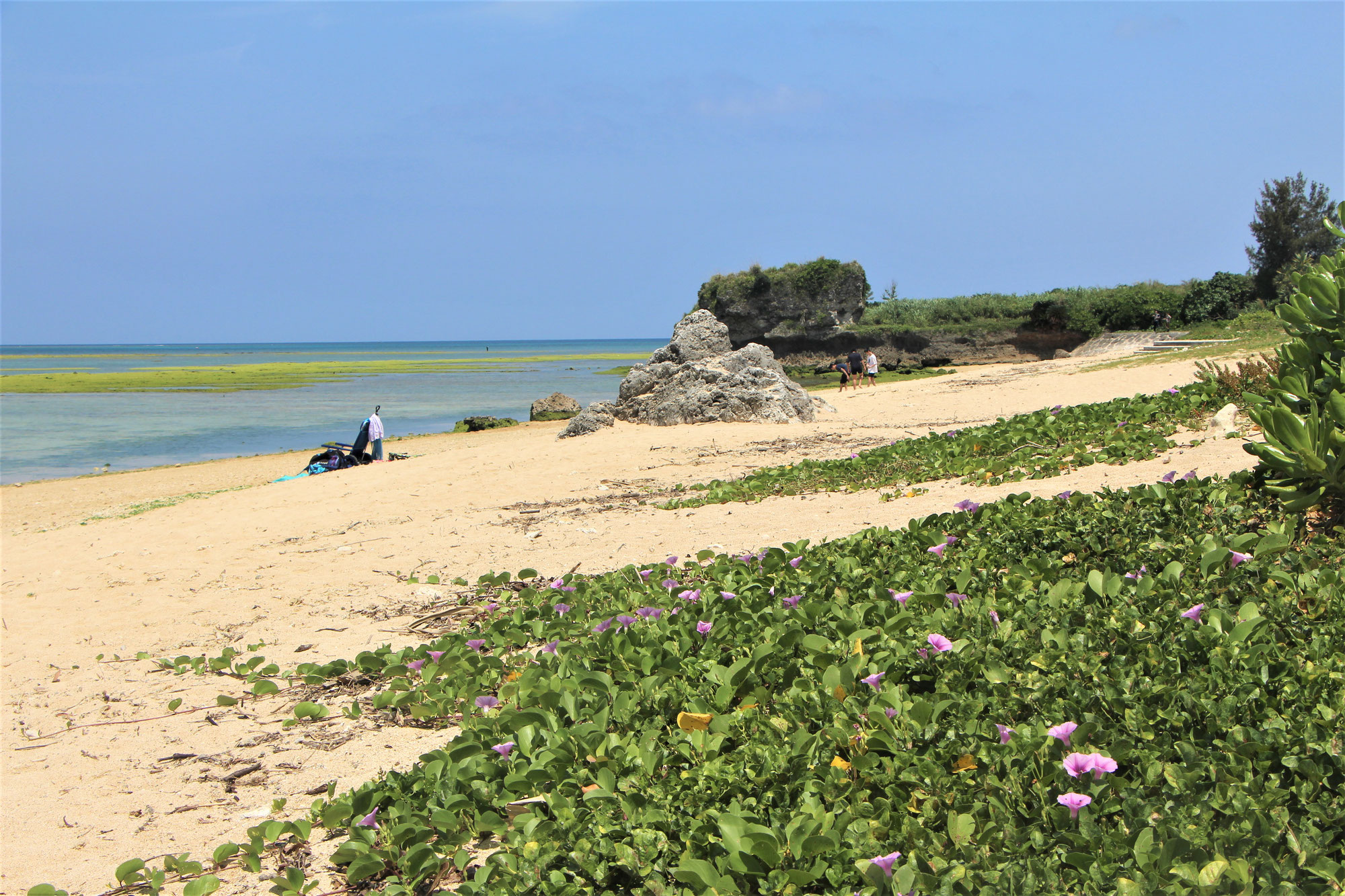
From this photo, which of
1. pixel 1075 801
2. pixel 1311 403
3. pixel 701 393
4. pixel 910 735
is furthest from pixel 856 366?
pixel 1075 801

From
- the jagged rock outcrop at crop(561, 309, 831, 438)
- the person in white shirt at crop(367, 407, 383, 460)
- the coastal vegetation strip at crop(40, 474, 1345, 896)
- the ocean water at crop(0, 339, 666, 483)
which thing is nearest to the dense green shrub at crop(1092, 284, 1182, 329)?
the ocean water at crop(0, 339, 666, 483)

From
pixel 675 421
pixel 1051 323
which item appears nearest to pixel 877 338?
pixel 1051 323

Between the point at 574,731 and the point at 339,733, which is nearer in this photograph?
the point at 574,731

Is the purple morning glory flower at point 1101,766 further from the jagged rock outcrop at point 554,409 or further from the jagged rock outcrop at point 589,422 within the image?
the jagged rock outcrop at point 554,409

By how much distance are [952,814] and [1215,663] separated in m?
1.13

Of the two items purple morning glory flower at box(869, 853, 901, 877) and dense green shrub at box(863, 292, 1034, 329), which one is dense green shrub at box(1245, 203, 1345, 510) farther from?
dense green shrub at box(863, 292, 1034, 329)

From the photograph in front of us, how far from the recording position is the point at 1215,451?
6.67m

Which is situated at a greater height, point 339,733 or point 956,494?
point 956,494

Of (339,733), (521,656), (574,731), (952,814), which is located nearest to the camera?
(952,814)

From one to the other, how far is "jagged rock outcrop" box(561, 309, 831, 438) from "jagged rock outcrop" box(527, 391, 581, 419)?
10.3m

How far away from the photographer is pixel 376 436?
16.7 metres

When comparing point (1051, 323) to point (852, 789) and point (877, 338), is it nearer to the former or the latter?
point (877, 338)

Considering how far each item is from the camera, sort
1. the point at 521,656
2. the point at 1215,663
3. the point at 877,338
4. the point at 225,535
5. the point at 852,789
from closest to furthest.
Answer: the point at 852,789 → the point at 1215,663 → the point at 521,656 → the point at 225,535 → the point at 877,338

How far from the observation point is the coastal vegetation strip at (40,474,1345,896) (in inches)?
84.7
